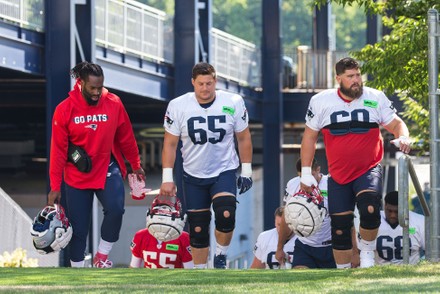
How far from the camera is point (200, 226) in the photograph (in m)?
14.0

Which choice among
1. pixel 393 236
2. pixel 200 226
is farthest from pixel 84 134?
pixel 393 236

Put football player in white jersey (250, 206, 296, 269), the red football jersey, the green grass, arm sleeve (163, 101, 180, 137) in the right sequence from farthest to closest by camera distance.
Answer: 1. football player in white jersey (250, 206, 296, 269)
2. the red football jersey
3. arm sleeve (163, 101, 180, 137)
4. the green grass

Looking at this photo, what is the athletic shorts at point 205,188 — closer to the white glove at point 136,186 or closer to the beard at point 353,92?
the white glove at point 136,186

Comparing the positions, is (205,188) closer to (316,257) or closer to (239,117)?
(239,117)

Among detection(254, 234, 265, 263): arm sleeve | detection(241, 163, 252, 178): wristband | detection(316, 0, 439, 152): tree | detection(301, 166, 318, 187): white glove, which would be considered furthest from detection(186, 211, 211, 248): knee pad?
detection(316, 0, 439, 152): tree

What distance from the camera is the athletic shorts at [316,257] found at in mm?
16328

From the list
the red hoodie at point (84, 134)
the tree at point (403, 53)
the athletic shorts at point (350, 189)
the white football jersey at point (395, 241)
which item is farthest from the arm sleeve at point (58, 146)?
the tree at point (403, 53)

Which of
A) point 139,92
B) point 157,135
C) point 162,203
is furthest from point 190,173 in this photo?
point 157,135

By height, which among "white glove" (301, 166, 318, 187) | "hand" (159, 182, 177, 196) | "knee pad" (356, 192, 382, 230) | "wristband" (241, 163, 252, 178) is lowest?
"knee pad" (356, 192, 382, 230)

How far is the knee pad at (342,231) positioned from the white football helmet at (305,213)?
7.0 inches

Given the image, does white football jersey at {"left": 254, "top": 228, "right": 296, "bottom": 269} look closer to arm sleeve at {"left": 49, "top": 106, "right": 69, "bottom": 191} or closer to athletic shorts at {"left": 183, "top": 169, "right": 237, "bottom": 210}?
athletic shorts at {"left": 183, "top": 169, "right": 237, "bottom": 210}

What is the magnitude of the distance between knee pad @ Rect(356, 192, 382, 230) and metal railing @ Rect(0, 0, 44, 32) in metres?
10.3

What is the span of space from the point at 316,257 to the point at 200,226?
2719mm

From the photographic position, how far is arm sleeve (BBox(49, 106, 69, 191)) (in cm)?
1391
